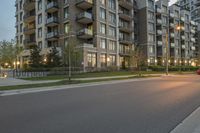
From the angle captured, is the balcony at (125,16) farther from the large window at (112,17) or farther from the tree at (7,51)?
the tree at (7,51)

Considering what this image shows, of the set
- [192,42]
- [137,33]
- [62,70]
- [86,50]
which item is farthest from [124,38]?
[192,42]

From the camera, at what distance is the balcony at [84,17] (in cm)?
4666

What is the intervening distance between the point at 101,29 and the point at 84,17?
16.0ft

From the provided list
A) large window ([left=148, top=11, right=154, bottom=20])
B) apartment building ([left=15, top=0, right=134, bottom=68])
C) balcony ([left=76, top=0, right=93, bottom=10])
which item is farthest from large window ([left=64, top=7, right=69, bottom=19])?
large window ([left=148, top=11, right=154, bottom=20])

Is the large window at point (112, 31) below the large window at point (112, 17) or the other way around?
below

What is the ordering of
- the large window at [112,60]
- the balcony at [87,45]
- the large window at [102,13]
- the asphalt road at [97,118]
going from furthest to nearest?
the large window at [112,60] < the large window at [102,13] < the balcony at [87,45] < the asphalt road at [97,118]

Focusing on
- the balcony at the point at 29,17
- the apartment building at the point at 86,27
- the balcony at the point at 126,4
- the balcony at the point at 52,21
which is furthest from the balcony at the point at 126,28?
the balcony at the point at 29,17

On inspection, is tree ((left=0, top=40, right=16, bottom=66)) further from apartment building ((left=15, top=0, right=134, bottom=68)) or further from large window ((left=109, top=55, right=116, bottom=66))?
large window ((left=109, top=55, right=116, bottom=66))

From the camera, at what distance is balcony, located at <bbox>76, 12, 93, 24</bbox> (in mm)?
46662

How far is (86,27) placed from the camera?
50.3 metres

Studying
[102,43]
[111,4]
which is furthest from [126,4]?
[102,43]

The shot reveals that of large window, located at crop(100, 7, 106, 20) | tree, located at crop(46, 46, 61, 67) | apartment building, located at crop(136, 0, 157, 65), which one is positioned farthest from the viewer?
apartment building, located at crop(136, 0, 157, 65)

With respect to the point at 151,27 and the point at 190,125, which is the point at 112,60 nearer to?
the point at 151,27

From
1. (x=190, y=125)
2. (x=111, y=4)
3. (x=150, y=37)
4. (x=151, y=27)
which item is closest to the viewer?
(x=190, y=125)
